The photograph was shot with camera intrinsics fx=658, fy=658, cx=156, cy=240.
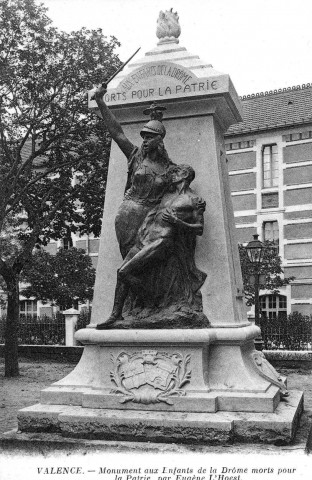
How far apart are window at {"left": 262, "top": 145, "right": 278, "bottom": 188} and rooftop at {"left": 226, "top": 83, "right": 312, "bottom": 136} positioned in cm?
110

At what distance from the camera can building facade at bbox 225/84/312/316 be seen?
29.3 metres

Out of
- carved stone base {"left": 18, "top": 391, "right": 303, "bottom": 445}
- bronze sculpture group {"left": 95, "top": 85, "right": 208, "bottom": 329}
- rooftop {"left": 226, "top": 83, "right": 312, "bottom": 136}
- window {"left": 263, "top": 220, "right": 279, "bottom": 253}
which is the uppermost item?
rooftop {"left": 226, "top": 83, "right": 312, "bottom": 136}

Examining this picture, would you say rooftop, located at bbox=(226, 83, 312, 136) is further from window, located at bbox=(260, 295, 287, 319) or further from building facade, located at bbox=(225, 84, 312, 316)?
window, located at bbox=(260, 295, 287, 319)

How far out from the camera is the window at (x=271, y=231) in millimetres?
30438

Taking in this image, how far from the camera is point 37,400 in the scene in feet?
36.6

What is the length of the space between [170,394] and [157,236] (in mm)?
1389

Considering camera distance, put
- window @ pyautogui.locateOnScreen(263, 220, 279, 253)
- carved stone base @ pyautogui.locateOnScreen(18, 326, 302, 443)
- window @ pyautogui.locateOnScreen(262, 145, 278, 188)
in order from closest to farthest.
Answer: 1. carved stone base @ pyautogui.locateOnScreen(18, 326, 302, 443)
2. window @ pyautogui.locateOnScreen(263, 220, 279, 253)
3. window @ pyautogui.locateOnScreen(262, 145, 278, 188)

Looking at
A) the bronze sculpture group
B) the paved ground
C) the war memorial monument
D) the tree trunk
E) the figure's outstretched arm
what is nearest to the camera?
the paved ground

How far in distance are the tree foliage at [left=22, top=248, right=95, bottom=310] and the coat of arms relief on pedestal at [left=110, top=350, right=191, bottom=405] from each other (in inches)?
703

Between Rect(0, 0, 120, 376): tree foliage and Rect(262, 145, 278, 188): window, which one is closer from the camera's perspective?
Rect(0, 0, 120, 376): tree foliage

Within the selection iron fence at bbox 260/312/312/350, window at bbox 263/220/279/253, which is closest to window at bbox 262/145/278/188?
window at bbox 263/220/279/253

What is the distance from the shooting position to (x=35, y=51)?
15.0 m

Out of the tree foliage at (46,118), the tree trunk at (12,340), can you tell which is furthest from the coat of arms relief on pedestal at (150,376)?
the tree trunk at (12,340)

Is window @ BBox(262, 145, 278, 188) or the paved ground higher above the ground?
window @ BBox(262, 145, 278, 188)
